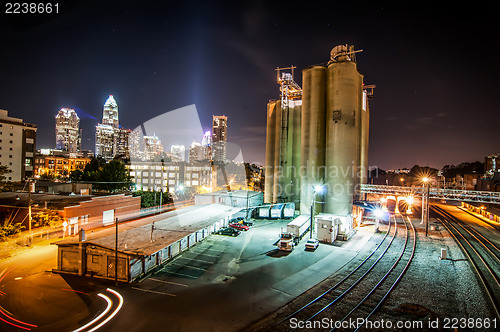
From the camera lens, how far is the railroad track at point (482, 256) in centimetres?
1653

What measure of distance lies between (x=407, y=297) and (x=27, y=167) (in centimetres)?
9614

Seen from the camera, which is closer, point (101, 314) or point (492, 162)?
point (101, 314)

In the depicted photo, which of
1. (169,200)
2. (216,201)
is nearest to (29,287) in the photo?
(216,201)

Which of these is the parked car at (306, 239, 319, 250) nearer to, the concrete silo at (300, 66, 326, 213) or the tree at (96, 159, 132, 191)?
the concrete silo at (300, 66, 326, 213)

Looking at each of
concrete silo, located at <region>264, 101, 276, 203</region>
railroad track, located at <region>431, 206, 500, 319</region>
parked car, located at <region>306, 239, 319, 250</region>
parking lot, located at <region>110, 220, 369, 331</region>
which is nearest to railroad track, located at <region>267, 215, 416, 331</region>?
parking lot, located at <region>110, 220, 369, 331</region>

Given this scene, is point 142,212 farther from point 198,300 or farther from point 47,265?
point 198,300

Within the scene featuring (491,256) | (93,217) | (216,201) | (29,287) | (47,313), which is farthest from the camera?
(216,201)

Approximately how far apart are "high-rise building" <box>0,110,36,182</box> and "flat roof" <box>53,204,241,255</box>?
68381 millimetres

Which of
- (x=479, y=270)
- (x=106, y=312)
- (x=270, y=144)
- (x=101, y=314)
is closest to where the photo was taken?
(x=101, y=314)

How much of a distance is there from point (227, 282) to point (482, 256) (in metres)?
24.2

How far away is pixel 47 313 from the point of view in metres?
13.7

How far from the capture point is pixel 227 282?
17422mm

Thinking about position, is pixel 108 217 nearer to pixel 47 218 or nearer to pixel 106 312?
pixel 47 218

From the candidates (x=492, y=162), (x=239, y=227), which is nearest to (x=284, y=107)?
(x=239, y=227)
